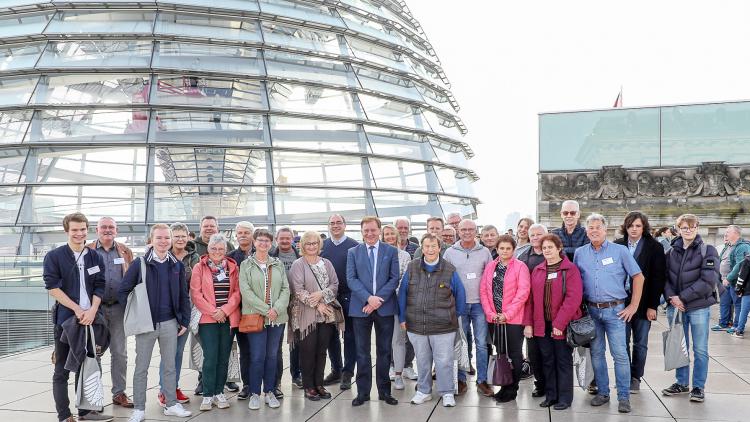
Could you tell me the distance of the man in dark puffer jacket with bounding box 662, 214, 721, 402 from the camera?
17.0 feet

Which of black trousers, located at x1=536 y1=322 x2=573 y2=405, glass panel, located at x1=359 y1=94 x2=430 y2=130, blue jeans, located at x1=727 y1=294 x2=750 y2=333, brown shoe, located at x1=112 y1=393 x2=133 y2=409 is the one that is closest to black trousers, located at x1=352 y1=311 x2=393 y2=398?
Result: black trousers, located at x1=536 y1=322 x2=573 y2=405

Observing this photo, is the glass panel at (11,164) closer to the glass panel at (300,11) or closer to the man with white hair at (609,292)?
the glass panel at (300,11)

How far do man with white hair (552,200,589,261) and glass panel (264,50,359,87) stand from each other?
8421 mm

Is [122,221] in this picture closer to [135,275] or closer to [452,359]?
[135,275]

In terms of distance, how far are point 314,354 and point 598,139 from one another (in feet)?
38.2

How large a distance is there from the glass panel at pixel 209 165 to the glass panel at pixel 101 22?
3.23 metres

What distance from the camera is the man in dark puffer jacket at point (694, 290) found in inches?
204

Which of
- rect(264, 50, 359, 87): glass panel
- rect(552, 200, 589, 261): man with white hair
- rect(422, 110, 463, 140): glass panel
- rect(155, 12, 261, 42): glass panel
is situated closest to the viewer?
rect(552, 200, 589, 261): man with white hair

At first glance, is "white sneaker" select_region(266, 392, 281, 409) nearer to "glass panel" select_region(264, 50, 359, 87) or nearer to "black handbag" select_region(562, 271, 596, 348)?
"black handbag" select_region(562, 271, 596, 348)

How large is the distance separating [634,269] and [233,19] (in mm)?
11514

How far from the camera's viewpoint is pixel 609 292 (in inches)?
200

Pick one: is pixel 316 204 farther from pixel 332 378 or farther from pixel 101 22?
pixel 101 22

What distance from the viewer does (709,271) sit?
17.2 ft

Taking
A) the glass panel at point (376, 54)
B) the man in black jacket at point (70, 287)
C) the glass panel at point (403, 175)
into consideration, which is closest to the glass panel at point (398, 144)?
the glass panel at point (403, 175)
